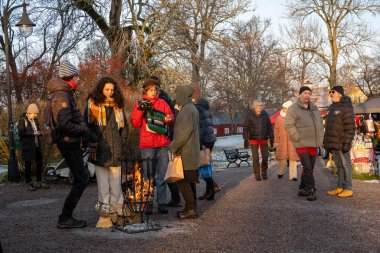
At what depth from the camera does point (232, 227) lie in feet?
21.1

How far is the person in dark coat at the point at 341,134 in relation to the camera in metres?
8.73

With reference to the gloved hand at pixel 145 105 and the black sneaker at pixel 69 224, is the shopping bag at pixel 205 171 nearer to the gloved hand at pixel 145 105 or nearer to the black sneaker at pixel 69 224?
the gloved hand at pixel 145 105

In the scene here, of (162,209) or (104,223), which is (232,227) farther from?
(104,223)

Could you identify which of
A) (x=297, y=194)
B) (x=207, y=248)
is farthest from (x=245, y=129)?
(x=207, y=248)

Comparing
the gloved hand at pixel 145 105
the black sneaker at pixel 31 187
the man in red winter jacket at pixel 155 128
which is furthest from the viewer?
the black sneaker at pixel 31 187

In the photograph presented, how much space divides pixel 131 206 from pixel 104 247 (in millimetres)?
1069

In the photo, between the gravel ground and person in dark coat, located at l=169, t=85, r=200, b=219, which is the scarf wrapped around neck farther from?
the gravel ground

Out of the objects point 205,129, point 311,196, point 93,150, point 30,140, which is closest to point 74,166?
point 93,150

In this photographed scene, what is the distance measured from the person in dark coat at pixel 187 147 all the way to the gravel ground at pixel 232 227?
0.94 feet

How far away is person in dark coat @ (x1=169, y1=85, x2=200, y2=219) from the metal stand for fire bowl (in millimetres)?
510

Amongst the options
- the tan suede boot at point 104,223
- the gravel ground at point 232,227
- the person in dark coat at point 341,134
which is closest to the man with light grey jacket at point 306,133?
the person in dark coat at point 341,134

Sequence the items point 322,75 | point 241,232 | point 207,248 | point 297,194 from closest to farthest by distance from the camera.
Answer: point 207,248, point 241,232, point 297,194, point 322,75

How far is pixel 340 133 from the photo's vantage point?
8.77 metres

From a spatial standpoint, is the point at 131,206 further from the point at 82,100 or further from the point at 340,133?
the point at 82,100
